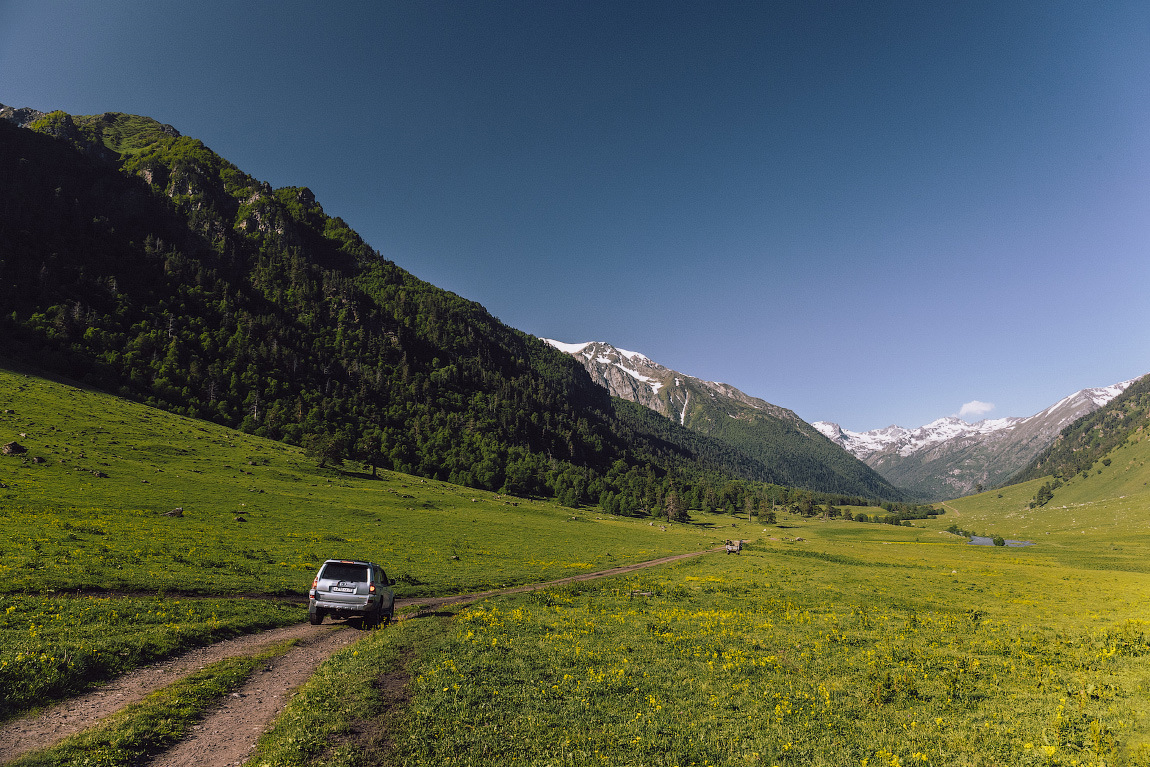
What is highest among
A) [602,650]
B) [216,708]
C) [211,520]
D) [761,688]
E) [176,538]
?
[761,688]

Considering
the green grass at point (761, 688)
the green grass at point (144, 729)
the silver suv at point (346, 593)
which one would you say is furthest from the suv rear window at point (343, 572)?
the green grass at point (144, 729)

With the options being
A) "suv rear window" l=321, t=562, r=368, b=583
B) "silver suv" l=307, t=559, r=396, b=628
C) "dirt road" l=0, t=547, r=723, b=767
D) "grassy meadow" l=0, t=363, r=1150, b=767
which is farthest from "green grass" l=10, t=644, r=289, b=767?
"suv rear window" l=321, t=562, r=368, b=583

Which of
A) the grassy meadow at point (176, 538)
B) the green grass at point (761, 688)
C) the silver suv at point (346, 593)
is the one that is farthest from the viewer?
the silver suv at point (346, 593)

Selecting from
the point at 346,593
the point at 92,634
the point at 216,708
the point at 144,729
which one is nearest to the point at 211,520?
the point at 346,593

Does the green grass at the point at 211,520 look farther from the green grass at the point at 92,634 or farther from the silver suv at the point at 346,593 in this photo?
the silver suv at the point at 346,593

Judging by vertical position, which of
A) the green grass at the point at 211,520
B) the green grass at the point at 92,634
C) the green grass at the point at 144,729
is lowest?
the green grass at the point at 211,520

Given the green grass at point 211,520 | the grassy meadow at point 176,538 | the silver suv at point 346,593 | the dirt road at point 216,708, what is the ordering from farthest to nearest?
the green grass at point 211,520 → the silver suv at point 346,593 → the grassy meadow at point 176,538 → the dirt road at point 216,708

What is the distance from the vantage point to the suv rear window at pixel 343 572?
22859 mm

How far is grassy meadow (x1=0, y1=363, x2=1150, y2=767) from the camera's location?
1139cm

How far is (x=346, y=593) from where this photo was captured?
2248 cm

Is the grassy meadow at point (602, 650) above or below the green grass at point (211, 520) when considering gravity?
above

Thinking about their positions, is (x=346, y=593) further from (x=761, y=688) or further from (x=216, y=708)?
(x=761, y=688)

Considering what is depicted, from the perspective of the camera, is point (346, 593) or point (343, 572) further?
point (343, 572)

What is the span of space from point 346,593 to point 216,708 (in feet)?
35.0
